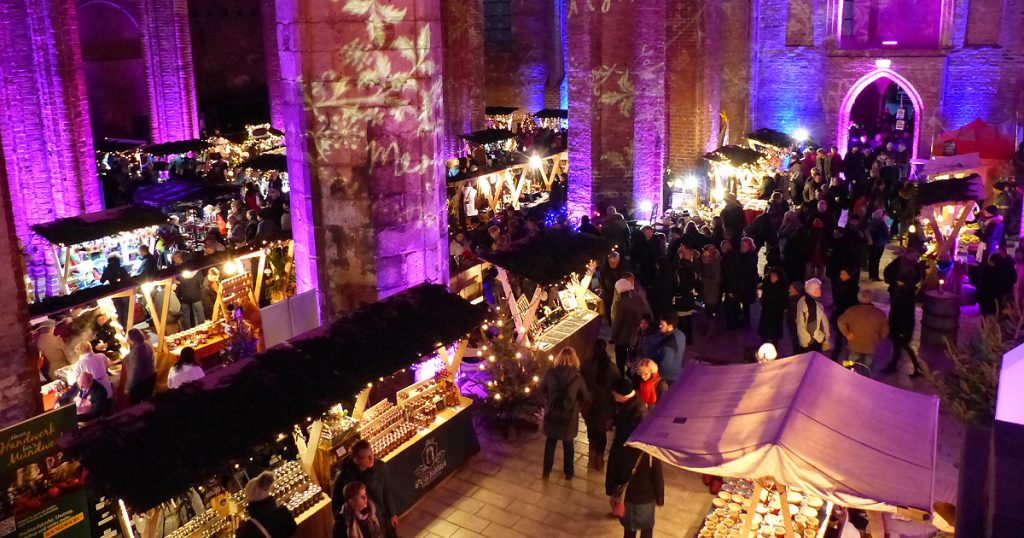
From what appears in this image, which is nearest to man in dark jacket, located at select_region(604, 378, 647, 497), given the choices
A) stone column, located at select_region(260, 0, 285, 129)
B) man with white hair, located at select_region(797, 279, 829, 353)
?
man with white hair, located at select_region(797, 279, 829, 353)

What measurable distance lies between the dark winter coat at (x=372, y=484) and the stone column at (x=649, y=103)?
1036 centimetres

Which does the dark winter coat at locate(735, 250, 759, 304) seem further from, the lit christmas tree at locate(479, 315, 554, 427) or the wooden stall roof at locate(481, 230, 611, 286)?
the lit christmas tree at locate(479, 315, 554, 427)

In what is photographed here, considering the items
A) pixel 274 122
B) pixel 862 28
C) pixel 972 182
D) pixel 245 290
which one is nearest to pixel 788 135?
pixel 862 28

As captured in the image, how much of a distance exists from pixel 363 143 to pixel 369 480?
3449 millimetres

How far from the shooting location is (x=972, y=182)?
13633mm

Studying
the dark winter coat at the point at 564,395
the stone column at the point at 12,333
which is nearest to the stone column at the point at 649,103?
the dark winter coat at the point at 564,395

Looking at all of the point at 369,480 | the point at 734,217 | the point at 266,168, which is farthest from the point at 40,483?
the point at 266,168

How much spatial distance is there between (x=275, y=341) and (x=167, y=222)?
17.2ft

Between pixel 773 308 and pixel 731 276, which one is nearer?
pixel 773 308

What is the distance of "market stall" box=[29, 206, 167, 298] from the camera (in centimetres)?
1162

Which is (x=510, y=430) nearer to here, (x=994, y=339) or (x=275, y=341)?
(x=275, y=341)

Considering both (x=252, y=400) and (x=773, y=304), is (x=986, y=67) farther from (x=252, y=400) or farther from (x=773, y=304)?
(x=252, y=400)

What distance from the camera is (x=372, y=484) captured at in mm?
6297

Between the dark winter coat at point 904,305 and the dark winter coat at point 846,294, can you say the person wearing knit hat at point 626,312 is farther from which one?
the dark winter coat at point 904,305
